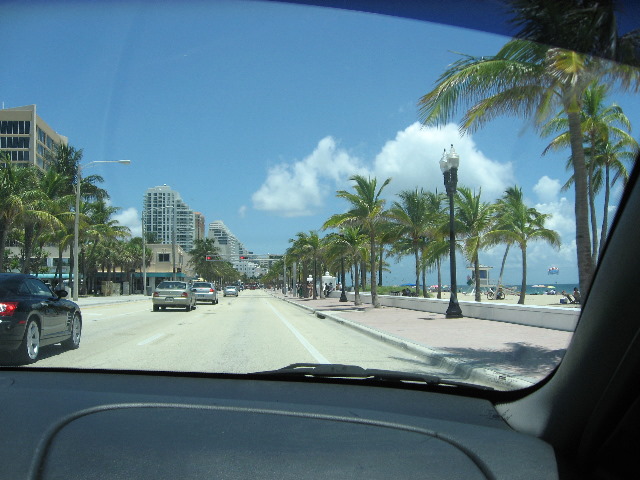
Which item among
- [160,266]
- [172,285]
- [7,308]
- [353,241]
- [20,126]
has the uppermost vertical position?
[20,126]

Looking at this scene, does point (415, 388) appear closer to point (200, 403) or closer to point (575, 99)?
point (200, 403)

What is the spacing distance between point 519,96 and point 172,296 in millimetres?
23376

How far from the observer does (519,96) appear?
8.62 m

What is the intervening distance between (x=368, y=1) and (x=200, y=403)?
3283mm

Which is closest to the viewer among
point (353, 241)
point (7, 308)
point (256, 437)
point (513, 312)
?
point (256, 437)

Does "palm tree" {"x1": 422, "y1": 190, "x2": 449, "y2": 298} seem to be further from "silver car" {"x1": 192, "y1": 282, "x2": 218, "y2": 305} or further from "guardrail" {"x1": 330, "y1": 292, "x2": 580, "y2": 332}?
"silver car" {"x1": 192, "y1": 282, "x2": 218, "y2": 305}

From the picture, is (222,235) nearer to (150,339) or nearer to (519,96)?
(150,339)

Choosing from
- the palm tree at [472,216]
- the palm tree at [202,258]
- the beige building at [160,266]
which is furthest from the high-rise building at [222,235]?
the palm tree at [202,258]

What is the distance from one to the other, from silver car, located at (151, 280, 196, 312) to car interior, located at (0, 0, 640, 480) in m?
25.7

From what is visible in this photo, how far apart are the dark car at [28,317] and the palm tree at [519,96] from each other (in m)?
6.12

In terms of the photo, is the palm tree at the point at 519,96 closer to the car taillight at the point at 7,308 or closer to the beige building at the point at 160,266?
the car taillight at the point at 7,308

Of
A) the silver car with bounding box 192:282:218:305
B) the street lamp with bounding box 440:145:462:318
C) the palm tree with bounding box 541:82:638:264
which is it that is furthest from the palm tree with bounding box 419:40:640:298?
the silver car with bounding box 192:282:218:305

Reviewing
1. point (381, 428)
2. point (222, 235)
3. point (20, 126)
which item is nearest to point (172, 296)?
point (222, 235)

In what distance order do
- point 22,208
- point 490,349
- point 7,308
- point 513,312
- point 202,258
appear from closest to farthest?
point 7,308, point 490,349, point 22,208, point 513,312, point 202,258
